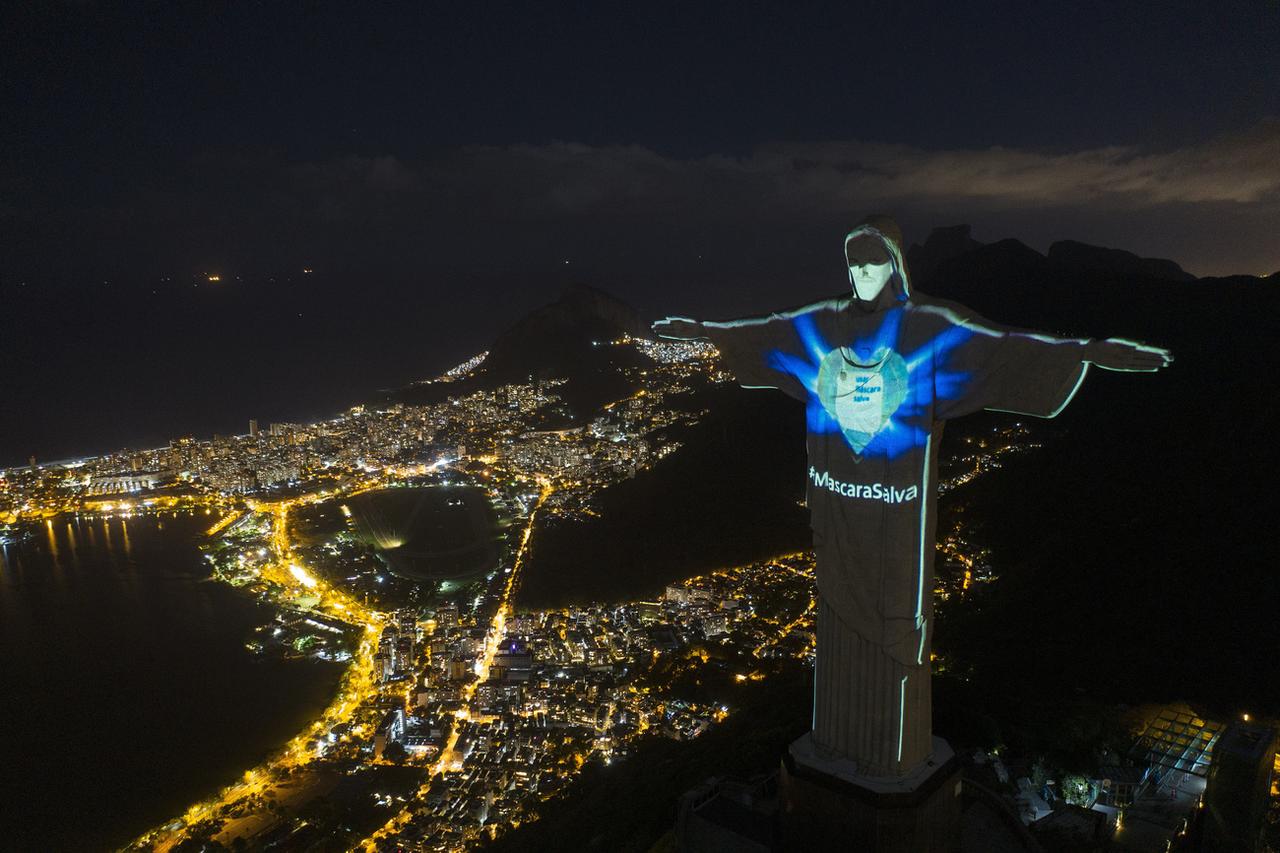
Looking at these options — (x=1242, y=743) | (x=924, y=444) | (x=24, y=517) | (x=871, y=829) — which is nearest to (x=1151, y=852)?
(x=1242, y=743)

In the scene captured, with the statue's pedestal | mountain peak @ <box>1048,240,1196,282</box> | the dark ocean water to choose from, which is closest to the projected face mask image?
the statue's pedestal

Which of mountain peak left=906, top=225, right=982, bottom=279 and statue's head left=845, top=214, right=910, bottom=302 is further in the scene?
mountain peak left=906, top=225, right=982, bottom=279

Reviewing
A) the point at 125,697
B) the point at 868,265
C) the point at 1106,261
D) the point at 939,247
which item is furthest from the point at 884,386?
the point at 939,247

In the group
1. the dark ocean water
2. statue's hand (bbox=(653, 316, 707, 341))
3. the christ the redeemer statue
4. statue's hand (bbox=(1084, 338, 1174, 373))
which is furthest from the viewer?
the dark ocean water

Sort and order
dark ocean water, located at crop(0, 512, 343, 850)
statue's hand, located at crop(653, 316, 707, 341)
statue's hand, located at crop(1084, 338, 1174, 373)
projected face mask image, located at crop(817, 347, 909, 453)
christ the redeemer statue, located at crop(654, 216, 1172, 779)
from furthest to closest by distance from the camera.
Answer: dark ocean water, located at crop(0, 512, 343, 850), statue's hand, located at crop(653, 316, 707, 341), projected face mask image, located at crop(817, 347, 909, 453), christ the redeemer statue, located at crop(654, 216, 1172, 779), statue's hand, located at crop(1084, 338, 1174, 373)

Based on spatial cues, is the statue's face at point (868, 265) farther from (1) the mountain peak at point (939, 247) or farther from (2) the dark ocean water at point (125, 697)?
(1) the mountain peak at point (939, 247)

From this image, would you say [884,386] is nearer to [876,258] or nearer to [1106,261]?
[876,258]

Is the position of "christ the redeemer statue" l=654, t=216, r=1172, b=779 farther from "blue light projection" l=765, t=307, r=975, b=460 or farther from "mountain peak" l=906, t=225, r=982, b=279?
"mountain peak" l=906, t=225, r=982, b=279
